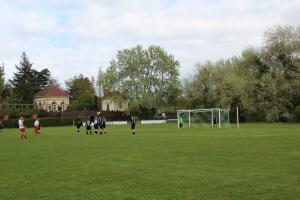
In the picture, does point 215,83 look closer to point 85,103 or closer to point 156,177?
point 85,103

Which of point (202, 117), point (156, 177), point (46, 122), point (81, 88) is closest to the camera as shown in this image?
point (156, 177)

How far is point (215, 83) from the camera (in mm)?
86625

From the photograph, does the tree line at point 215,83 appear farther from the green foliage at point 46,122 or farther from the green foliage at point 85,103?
the green foliage at point 46,122

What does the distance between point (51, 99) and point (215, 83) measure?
195 feet

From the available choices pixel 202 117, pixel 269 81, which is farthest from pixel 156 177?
pixel 269 81

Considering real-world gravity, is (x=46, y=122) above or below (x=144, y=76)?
below

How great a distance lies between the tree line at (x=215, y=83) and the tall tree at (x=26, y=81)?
12.8 inches

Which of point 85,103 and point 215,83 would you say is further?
point 85,103

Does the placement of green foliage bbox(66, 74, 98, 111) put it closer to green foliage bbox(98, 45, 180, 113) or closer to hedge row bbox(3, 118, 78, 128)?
green foliage bbox(98, 45, 180, 113)

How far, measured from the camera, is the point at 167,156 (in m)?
18.9

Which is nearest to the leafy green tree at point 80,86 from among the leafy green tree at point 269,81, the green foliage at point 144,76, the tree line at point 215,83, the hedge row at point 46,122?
the tree line at point 215,83

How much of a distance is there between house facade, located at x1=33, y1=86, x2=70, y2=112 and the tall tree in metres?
2.28

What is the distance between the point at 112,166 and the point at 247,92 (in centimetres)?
5746

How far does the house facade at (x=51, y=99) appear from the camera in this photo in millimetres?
130375
